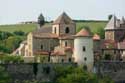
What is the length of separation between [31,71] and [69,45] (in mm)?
9446

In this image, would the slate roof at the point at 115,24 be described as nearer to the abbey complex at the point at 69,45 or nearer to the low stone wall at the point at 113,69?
the abbey complex at the point at 69,45

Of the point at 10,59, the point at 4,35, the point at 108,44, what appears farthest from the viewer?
the point at 4,35

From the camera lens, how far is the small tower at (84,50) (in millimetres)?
82250

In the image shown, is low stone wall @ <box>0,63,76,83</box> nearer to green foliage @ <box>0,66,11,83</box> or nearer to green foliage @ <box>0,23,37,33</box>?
green foliage @ <box>0,66,11,83</box>

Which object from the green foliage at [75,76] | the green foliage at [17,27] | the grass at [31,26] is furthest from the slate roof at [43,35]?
the green foliage at [17,27]

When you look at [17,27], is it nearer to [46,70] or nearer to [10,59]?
[10,59]

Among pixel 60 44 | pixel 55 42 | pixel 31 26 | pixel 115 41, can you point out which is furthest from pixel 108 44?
pixel 31 26

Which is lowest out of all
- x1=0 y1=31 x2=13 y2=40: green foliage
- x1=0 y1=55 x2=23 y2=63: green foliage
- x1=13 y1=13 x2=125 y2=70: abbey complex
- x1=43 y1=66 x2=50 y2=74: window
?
x1=43 y1=66 x2=50 y2=74: window

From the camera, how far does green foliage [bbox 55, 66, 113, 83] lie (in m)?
76.9

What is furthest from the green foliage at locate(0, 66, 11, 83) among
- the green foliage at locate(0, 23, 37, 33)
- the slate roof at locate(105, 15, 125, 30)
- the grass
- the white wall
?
the green foliage at locate(0, 23, 37, 33)

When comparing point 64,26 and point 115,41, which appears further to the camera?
point 115,41

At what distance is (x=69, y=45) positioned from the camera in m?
87.6

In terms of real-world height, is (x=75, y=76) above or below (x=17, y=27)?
below

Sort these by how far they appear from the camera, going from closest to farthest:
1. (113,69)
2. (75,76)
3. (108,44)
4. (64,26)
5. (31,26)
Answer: (75,76) → (113,69) → (108,44) → (64,26) → (31,26)
